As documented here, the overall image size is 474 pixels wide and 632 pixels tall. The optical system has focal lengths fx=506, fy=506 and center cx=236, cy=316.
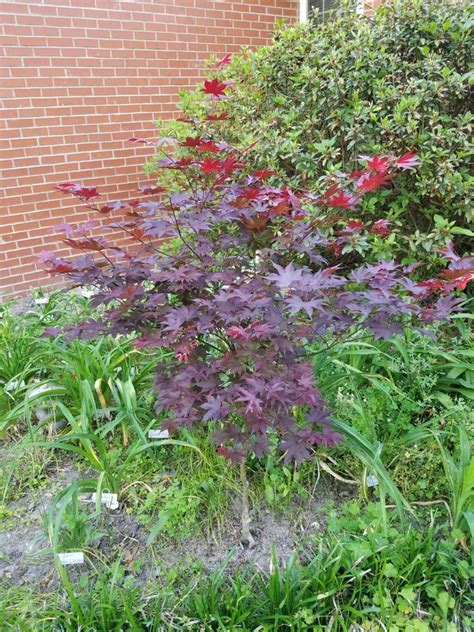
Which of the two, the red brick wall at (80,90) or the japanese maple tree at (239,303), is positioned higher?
the red brick wall at (80,90)

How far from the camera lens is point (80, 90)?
5016mm

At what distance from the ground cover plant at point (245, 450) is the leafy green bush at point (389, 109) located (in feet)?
3.27

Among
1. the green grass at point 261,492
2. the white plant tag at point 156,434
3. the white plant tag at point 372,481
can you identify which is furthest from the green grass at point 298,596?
the white plant tag at point 156,434

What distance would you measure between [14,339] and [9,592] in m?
1.69

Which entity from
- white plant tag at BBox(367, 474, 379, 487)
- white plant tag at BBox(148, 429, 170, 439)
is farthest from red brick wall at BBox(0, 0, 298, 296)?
white plant tag at BBox(367, 474, 379, 487)

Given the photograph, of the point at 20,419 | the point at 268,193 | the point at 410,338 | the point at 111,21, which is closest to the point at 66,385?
the point at 20,419

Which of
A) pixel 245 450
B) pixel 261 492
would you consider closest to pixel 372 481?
pixel 261 492

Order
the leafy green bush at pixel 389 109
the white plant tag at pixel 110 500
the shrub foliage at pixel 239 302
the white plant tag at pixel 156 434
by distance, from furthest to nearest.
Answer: the leafy green bush at pixel 389 109, the white plant tag at pixel 156 434, the white plant tag at pixel 110 500, the shrub foliage at pixel 239 302

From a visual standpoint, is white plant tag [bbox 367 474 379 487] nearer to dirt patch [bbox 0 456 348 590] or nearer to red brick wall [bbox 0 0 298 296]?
dirt patch [bbox 0 456 348 590]

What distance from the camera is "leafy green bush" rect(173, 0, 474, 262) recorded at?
299 cm

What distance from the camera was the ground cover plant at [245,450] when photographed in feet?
5.74

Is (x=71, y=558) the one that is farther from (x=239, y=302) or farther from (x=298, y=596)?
(x=239, y=302)

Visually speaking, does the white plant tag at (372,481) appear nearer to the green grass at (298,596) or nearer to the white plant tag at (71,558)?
the green grass at (298,596)

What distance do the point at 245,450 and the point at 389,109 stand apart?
2412 millimetres
